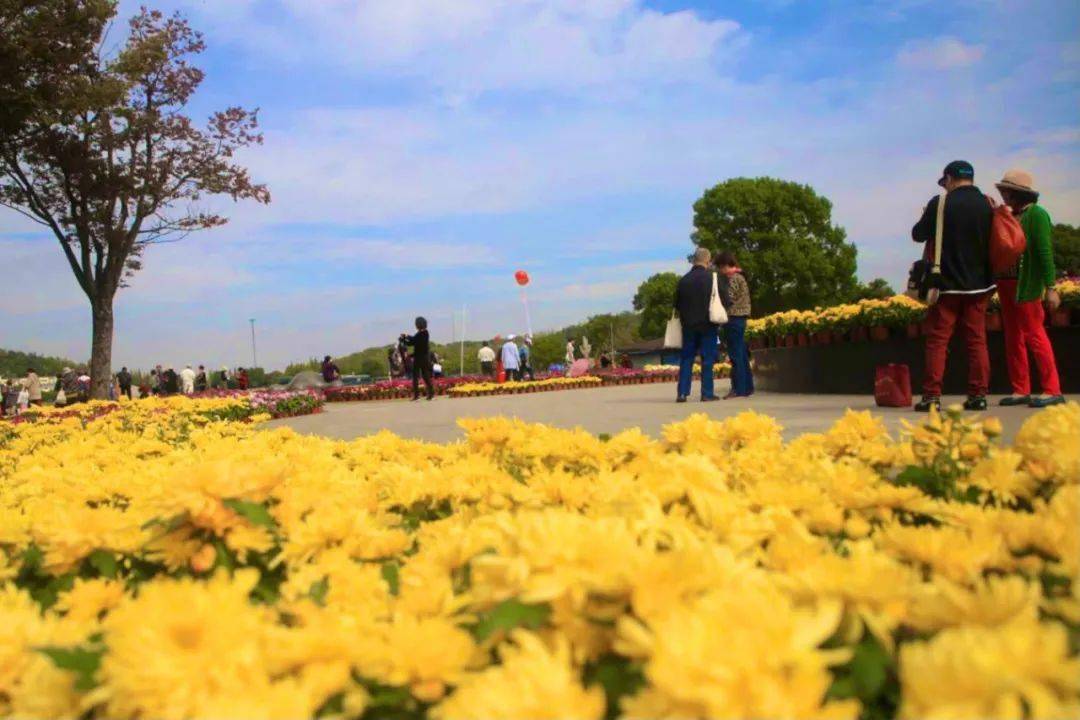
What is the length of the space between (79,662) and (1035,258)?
6.69m

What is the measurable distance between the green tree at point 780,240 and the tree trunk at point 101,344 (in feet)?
105

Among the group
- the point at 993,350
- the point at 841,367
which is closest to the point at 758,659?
the point at 993,350

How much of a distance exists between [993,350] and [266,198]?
1732 centimetres

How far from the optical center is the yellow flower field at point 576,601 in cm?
73

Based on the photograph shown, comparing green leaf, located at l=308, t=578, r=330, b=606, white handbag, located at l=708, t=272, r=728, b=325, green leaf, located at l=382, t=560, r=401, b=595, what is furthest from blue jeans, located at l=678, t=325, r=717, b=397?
green leaf, located at l=308, t=578, r=330, b=606

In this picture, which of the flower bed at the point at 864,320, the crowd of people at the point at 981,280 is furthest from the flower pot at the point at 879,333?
the crowd of people at the point at 981,280

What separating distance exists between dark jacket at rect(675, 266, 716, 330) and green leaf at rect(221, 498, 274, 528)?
850cm

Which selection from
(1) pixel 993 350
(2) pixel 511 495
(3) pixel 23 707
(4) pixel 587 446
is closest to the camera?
(3) pixel 23 707

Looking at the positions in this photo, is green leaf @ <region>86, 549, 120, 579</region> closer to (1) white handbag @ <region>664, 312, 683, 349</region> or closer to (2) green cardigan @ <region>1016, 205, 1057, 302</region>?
(2) green cardigan @ <region>1016, 205, 1057, 302</region>

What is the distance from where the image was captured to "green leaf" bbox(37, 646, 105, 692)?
92 centimetres

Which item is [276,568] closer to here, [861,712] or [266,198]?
[861,712]

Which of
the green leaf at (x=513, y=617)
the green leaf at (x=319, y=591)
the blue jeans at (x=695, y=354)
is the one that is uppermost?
the blue jeans at (x=695, y=354)

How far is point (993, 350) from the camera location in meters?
8.31

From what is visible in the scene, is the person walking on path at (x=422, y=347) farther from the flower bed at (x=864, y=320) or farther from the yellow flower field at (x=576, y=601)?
the yellow flower field at (x=576, y=601)
